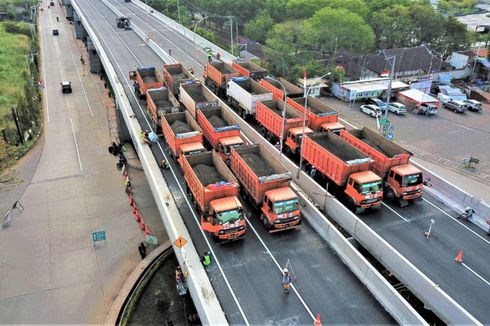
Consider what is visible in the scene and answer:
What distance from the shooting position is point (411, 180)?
27.9 meters

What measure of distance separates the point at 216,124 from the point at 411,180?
16.4 meters

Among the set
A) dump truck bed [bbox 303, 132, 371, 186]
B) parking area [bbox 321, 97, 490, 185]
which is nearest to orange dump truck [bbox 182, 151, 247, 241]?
dump truck bed [bbox 303, 132, 371, 186]

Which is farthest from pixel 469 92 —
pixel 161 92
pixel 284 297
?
pixel 284 297

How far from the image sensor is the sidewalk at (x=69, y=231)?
2391cm

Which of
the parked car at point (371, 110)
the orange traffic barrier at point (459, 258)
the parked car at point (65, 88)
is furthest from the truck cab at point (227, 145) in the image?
the parked car at point (65, 88)

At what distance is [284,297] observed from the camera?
789 inches

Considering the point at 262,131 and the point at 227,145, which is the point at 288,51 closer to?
the point at 262,131

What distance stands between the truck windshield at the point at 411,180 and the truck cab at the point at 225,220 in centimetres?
1244

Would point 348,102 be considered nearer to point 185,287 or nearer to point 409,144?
point 409,144

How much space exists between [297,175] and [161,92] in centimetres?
1782

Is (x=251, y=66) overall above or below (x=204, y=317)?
above

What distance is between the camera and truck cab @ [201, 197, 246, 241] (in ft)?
74.2

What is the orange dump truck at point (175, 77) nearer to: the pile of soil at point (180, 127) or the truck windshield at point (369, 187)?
the pile of soil at point (180, 127)

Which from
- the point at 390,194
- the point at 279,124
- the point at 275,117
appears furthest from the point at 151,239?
the point at 390,194
